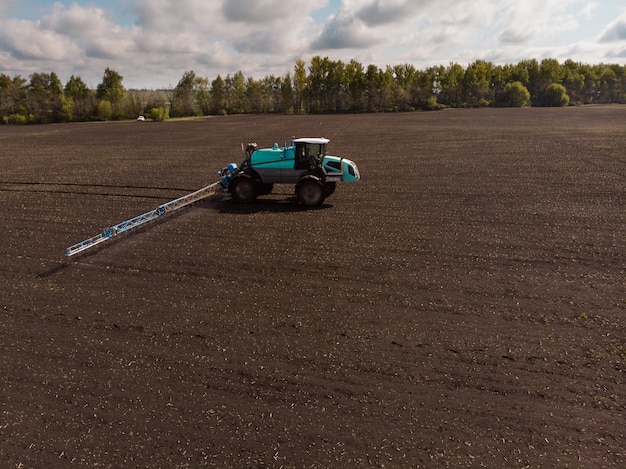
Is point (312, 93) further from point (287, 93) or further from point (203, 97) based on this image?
point (203, 97)

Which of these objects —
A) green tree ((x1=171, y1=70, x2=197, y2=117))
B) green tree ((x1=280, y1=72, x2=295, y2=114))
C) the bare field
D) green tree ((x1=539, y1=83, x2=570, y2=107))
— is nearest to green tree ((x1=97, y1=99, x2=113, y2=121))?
green tree ((x1=171, y1=70, x2=197, y2=117))

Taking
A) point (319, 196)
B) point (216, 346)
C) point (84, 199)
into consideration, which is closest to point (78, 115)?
point (84, 199)

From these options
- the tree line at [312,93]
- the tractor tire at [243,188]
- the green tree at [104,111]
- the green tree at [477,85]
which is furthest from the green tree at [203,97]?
the tractor tire at [243,188]

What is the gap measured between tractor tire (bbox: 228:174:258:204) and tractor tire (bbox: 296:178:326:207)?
1778mm

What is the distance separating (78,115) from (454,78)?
90903 millimetres

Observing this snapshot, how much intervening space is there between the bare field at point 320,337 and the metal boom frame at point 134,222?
1.21 feet

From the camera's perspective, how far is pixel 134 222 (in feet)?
42.2

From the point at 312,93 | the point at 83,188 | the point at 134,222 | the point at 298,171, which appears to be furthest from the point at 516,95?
the point at 134,222

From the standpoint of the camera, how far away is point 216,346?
21.4 ft

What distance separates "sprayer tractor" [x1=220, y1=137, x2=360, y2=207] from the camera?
14094 millimetres

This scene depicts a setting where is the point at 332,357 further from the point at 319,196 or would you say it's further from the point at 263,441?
the point at 319,196

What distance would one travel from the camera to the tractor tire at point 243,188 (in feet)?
47.8

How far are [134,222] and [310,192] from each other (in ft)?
20.1

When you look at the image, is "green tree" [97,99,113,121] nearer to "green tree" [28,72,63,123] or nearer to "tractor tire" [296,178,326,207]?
"green tree" [28,72,63,123]
